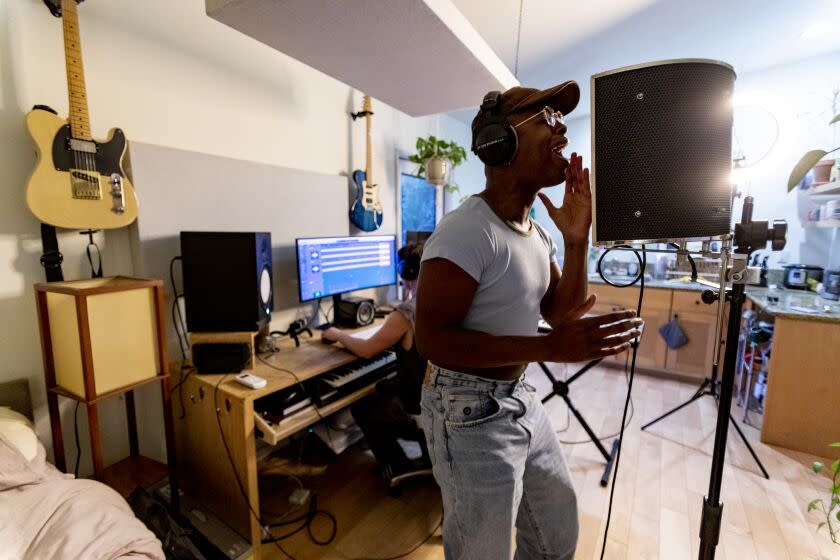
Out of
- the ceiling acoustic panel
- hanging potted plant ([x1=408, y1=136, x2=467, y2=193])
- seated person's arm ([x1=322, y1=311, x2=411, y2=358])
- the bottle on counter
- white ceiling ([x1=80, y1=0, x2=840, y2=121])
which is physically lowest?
seated person's arm ([x1=322, y1=311, x2=411, y2=358])

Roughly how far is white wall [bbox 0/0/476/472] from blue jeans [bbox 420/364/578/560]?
1.42m

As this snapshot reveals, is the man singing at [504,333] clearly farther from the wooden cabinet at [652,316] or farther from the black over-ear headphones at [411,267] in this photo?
the wooden cabinet at [652,316]

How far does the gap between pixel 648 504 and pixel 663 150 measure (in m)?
1.85

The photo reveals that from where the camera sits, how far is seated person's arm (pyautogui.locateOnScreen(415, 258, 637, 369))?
0.74 m

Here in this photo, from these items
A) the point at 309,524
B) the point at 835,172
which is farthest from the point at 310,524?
the point at 835,172

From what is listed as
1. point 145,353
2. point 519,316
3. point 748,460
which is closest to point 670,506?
point 748,460

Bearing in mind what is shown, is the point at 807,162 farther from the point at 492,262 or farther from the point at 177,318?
the point at 177,318

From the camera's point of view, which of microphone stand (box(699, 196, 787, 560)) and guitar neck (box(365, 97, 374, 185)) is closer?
microphone stand (box(699, 196, 787, 560))

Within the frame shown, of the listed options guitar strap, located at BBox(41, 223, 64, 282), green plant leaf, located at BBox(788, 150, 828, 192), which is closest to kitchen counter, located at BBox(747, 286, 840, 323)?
green plant leaf, located at BBox(788, 150, 828, 192)

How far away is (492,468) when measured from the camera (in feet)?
2.81

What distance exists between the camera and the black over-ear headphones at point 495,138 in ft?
2.95

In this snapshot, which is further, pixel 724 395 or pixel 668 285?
pixel 668 285

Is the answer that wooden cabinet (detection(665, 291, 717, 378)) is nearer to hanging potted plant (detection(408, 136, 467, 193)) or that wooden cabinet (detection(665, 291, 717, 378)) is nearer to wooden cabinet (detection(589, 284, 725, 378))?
wooden cabinet (detection(589, 284, 725, 378))

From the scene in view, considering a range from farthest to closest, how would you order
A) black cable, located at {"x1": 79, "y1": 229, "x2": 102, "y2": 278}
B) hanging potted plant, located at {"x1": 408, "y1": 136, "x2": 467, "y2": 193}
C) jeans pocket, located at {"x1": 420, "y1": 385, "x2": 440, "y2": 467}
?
hanging potted plant, located at {"x1": 408, "y1": 136, "x2": 467, "y2": 193} → black cable, located at {"x1": 79, "y1": 229, "x2": 102, "y2": 278} → jeans pocket, located at {"x1": 420, "y1": 385, "x2": 440, "y2": 467}
